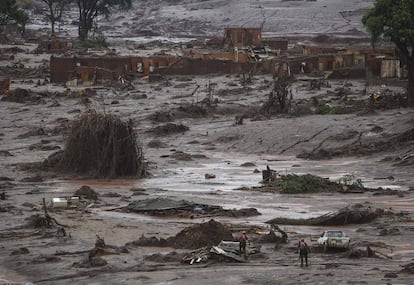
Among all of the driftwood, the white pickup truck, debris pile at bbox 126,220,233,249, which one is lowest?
the driftwood

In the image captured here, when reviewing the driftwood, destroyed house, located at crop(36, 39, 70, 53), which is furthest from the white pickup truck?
destroyed house, located at crop(36, 39, 70, 53)

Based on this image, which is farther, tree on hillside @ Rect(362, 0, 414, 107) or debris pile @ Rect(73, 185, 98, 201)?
tree on hillside @ Rect(362, 0, 414, 107)

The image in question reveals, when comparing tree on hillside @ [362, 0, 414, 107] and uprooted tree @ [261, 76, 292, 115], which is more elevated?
tree on hillside @ [362, 0, 414, 107]

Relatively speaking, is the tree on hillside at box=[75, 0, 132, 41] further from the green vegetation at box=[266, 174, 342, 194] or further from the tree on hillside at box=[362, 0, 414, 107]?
the green vegetation at box=[266, 174, 342, 194]

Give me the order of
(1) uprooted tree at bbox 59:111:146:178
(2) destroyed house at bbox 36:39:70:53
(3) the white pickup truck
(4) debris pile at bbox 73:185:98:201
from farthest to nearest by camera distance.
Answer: (2) destroyed house at bbox 36:39:70:53 → (1) uprooted tree at bbox 59:111:146:178 → (4) debris pile at bbox 73:185:98:201 → (3) the white pickup truck

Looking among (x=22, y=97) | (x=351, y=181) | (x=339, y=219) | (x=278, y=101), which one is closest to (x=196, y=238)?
(x=339, y=219)

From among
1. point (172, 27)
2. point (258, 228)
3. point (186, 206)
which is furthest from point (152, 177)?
point (172, 27)

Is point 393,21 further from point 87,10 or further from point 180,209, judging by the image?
point 87,10

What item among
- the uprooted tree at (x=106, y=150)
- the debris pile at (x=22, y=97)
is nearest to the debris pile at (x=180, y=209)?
the uprooted tree at (x=106, y=150)
